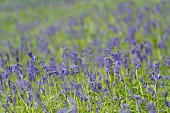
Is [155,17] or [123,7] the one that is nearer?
[155,17]

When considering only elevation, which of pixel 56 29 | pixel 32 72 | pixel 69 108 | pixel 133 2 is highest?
pixel 133 2

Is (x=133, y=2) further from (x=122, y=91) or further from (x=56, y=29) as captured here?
(x=122, y=91)

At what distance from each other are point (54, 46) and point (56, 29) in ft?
5.51

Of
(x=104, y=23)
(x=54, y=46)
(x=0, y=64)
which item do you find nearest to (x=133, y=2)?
(x=104, y=23)

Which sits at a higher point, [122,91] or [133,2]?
[133,2]

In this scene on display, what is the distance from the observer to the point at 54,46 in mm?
7543

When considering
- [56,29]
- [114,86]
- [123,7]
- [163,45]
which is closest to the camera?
[114,86]

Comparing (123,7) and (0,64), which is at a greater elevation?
(123,7)

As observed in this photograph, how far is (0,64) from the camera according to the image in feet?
15.2

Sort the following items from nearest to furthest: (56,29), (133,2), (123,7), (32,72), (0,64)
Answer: (32,72) → (0,64) → (56,29) → (123,7) → (133,2)

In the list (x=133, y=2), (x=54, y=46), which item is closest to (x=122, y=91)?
(x=54, y=46)

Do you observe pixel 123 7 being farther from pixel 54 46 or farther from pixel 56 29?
pixel 54 46

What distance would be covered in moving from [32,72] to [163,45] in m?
2.63

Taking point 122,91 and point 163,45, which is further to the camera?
point 163,45
